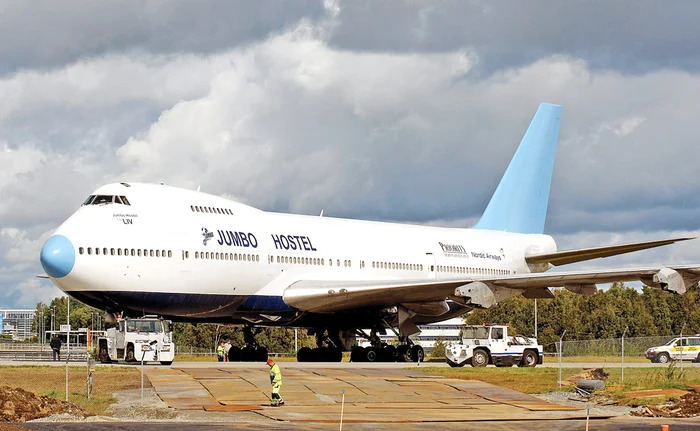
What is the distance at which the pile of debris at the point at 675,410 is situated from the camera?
26531 millimetres

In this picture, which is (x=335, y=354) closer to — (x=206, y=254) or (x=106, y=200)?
(x=206, y=254)

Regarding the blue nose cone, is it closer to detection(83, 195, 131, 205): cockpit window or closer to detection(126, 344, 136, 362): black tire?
detection(83, 195, 131, 205): cockpit window

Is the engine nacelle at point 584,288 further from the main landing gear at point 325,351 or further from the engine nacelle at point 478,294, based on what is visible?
the main landing gear at point 325,351

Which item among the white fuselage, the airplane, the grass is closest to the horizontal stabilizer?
the airplane

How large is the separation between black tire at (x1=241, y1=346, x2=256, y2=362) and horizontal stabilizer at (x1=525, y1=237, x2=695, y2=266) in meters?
16.1

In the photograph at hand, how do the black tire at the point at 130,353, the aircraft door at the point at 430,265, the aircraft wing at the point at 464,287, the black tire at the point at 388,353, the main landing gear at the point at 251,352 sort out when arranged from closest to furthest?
the black tire at the point at 130,353, the aircraft wing at the point at 464,287, the main landing gear at the point at 251,352, the black tire at the point at 388,353, the aircraft door at the point at 430,265

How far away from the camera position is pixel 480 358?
140 ft

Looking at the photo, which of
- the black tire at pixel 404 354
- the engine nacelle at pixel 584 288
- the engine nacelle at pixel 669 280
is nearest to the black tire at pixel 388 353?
the black tire at pixel 404 354

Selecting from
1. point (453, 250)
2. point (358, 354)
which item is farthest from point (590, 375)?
point (453, 250)

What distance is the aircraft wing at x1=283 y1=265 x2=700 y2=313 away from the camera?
3853 cm

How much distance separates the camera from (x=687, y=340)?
55906 millimetres

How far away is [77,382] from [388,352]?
18664 millimetres

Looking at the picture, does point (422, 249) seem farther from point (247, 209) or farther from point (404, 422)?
point (404, 422)

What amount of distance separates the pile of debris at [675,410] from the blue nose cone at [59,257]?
1958 centimetres
